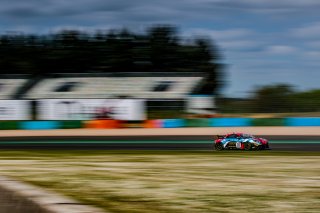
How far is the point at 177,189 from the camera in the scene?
5832mm

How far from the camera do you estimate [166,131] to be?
1245 inches

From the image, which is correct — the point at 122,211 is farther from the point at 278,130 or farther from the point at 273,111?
the point at 273,111

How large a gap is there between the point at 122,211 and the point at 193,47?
60.9m

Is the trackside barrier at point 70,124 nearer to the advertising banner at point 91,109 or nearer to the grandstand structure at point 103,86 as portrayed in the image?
the advertising banner at point 91,109

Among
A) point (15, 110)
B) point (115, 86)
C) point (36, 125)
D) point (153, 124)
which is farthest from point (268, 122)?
point (115, 86)

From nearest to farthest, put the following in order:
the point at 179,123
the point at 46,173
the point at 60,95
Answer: the point at 46,173 < the point at 179,123 < the point at 60,95

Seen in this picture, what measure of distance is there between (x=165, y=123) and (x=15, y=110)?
9.99 metres

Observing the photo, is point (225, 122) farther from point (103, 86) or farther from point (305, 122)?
point (103, 86)

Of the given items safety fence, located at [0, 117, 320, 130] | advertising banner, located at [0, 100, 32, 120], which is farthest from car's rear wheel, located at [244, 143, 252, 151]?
advertising banner, located at [0, 100, 32, 120]

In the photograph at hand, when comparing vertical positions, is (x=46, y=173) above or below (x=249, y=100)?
above

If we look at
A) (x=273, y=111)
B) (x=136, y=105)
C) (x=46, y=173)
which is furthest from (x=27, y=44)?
(x=46, y=173)

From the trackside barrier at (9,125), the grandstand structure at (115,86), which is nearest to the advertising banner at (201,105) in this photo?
the grandstand structure at (115,86)

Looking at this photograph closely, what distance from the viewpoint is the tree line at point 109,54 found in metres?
60.6

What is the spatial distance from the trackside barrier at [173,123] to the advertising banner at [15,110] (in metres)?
9.20
